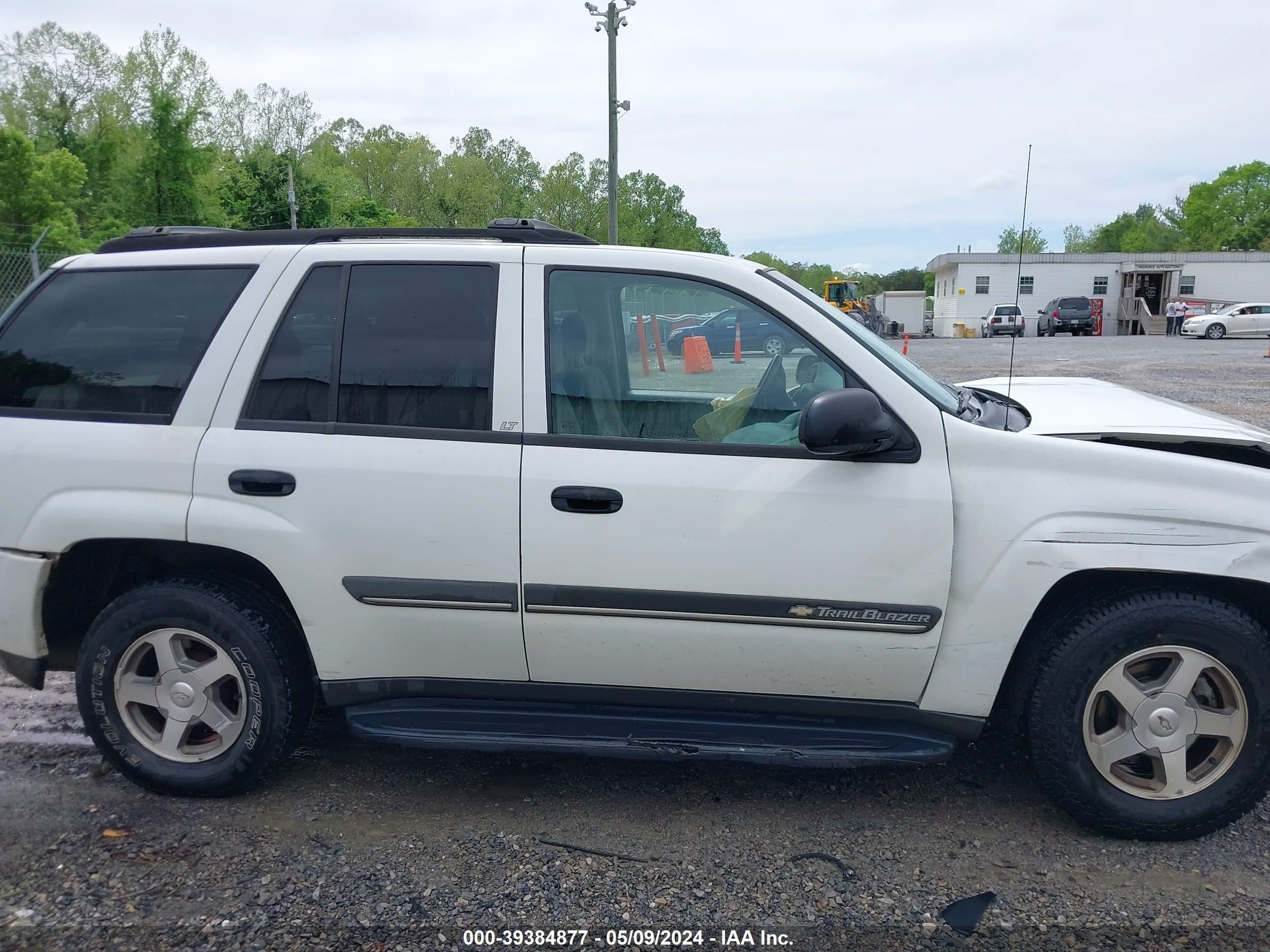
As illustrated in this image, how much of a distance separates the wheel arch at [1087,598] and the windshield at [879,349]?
67cm

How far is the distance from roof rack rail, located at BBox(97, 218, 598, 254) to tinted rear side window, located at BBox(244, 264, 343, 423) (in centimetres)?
24

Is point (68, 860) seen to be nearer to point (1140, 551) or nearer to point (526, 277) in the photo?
point (526, 277)

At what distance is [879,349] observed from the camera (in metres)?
3.26

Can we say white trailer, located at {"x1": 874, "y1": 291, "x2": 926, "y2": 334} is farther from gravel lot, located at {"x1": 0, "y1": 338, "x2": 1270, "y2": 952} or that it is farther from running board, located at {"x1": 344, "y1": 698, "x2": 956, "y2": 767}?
running board, located at {"x1": 344, "y1": 698, "x2": 956, "y2": 767}

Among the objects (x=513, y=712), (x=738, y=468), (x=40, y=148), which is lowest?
(x=513, y=712)

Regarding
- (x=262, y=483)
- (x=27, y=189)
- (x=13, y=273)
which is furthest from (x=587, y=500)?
(x=27, y=189)

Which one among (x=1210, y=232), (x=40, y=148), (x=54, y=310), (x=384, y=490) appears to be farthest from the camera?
(x=1210, y=232)

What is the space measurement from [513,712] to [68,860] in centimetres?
142

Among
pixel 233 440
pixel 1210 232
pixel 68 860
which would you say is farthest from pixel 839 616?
pixel 1210 232

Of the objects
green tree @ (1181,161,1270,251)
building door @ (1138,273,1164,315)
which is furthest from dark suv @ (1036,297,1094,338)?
green tree @ (1181,161,1270,251)

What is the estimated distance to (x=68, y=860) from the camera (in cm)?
301

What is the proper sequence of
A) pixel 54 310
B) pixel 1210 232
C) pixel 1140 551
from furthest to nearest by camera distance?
1. pixel 1210 232
2. pixel 54 310
3. pixel 1140 551

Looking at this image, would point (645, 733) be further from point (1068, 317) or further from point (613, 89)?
point (1068, 317)

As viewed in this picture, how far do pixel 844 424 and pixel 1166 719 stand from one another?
1361 millimetres
